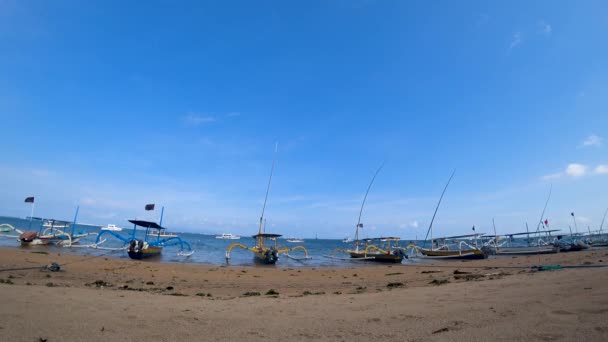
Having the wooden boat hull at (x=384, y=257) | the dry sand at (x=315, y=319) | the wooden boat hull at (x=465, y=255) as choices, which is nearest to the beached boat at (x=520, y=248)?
the wooden boat hull at (x=465, y=255)

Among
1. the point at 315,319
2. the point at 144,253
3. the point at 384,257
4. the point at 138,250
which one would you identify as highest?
the point at 315,319

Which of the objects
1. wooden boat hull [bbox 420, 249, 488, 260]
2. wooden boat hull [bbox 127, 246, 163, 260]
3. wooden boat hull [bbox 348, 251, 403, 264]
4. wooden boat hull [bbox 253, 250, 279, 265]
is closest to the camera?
wooden boat hull [bbox 127, 246, 163, 260]

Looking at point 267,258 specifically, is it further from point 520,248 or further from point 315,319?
point 520,248

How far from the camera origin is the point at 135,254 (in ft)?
105

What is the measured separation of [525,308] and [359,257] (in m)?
38.2

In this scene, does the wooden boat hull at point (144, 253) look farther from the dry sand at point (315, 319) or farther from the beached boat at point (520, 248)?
the beached boat at point (520, 248)

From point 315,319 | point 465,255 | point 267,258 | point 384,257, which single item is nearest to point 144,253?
point 267,258

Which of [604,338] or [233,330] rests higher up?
[604,338]

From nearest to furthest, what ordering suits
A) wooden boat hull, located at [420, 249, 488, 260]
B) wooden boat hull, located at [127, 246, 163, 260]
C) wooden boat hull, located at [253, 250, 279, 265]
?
wooden boat hull, located at [127, 246, 163, 260], wooden boat hull, located at [253, 250, 279, 265], wooden boat hull, located at [420, 249, 488, 260]

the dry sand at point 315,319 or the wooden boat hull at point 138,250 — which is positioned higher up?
the dry sand at point 315,319

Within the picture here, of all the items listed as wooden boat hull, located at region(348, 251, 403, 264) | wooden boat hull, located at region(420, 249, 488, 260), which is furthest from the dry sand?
wooden boat hull, located at region(420, 249, 488, 260)

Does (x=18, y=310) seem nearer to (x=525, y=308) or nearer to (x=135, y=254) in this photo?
(x=525, y=308)

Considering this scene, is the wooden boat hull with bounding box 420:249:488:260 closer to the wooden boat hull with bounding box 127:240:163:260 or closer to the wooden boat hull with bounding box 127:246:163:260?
the wooden boat hull with bounding box 127:246:163:260

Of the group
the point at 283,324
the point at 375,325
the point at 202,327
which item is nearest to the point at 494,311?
the point at 375,325
